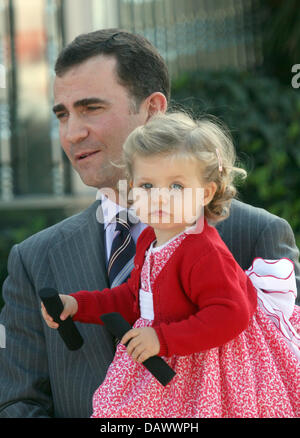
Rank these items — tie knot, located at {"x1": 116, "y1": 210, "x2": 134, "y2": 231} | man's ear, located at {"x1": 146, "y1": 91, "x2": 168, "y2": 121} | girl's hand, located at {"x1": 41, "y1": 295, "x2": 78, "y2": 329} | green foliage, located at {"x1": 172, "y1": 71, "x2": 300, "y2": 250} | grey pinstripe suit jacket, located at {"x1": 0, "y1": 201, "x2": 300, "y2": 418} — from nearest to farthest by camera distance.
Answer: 1. girl's hand, located at {"x1": 41, "y1": 295, "x2": 78, "y2": 329}
2. grey pinstripe suit jacket, located at {"x1": 0, "y1": 201, "x2": 300, "y2": 418}
3. tie knot, located at {"x1": 116, "y1": 210, "x2": 134, "y2": 231}
4. man's ear, located at {"x1": 146, "y1": 91, "x2": 168, "y2": 121}
5. green foliage, located at {"x1": 172, "y1": 71, "x2": 300, "y2": 250}

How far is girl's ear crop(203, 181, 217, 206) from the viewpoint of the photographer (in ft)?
6.34

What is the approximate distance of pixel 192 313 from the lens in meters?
1.87

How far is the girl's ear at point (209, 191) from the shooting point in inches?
76.1

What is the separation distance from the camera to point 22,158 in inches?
285

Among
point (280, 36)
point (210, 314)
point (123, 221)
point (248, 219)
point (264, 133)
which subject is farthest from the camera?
point (280, 36)

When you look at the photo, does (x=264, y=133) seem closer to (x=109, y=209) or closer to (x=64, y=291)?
(x=109, y=209)

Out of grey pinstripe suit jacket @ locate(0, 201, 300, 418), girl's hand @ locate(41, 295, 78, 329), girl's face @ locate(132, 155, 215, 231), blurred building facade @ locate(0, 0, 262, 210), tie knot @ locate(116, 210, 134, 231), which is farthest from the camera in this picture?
blurred building facade @ locate(0, 0, 262, 210)

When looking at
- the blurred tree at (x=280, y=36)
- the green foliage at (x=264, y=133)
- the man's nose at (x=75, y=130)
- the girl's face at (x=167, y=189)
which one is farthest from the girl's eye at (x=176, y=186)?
the blurred tree at (x=280, y=36)

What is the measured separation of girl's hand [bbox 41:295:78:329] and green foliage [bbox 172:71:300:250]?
294 centimetres

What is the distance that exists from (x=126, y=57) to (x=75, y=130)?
35 cm

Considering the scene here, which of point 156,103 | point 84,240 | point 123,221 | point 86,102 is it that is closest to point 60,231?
point 84,240

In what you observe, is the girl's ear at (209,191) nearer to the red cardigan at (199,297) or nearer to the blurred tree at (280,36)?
the red cardigan at (199,297)

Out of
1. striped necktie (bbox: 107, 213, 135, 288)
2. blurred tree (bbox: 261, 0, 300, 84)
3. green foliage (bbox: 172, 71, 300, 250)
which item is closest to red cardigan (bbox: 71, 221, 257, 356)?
striped necktie (bbox: 107, 213, 135, 288)

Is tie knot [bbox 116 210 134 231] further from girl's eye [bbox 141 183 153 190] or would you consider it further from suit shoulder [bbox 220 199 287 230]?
girl's eye [bbox 141 183 153 190]
